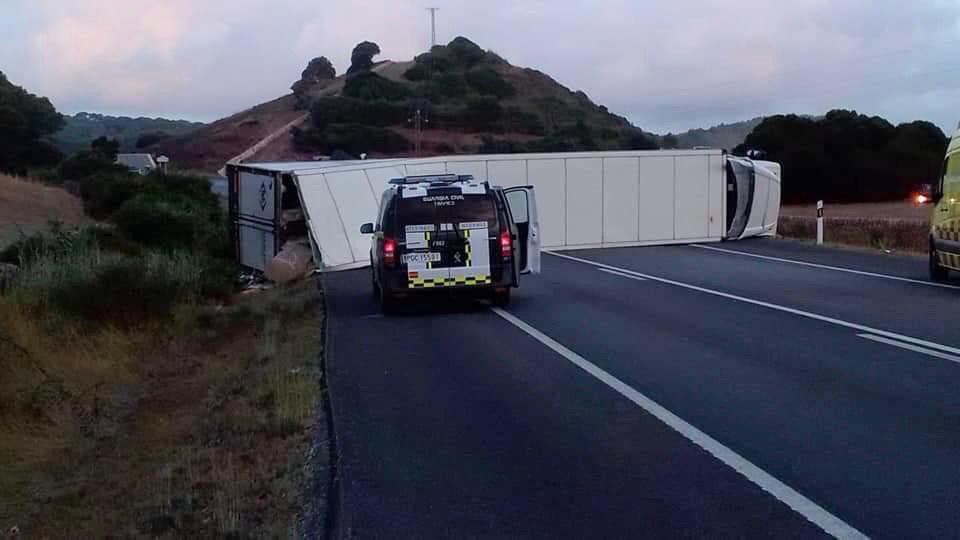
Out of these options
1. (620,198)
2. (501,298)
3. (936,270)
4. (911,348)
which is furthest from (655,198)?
(911,348)

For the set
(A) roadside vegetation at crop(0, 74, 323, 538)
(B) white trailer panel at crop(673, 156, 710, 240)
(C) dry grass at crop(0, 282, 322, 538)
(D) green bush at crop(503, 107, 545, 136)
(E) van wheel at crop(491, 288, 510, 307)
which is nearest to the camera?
(C) dry grass at crop(0, 282, 322, 538)

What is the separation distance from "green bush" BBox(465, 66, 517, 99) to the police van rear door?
74215 millimetres

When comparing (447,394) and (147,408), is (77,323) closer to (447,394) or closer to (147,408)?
(147,408)

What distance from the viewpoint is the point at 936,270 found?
23562mm

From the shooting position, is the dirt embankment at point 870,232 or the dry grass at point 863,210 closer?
the dirt embankment at point 870,232

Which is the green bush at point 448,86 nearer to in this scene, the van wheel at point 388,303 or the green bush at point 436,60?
the green bush at point 436,60

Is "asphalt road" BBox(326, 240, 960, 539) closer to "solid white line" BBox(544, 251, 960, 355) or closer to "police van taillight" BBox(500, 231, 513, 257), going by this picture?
"solid white line" BBox(544, 251, 960, 355)

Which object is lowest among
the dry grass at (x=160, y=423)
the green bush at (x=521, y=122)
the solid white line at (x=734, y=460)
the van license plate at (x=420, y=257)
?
the dry grass at (x=160, y=423)

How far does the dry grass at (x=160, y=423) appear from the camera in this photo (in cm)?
905

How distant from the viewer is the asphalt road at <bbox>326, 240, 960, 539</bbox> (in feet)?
25.9

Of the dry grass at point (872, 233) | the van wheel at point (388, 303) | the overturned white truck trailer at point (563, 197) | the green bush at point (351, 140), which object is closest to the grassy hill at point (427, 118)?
the green bush at point (351, 140)

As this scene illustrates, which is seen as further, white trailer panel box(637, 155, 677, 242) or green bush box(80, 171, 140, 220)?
green bush box(80, 171, 140, 220)

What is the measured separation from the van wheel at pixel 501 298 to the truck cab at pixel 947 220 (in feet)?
24.0


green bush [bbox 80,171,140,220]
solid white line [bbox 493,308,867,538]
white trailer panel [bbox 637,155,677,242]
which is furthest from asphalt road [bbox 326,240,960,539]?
green bush [bbox 80,171,140,220]
